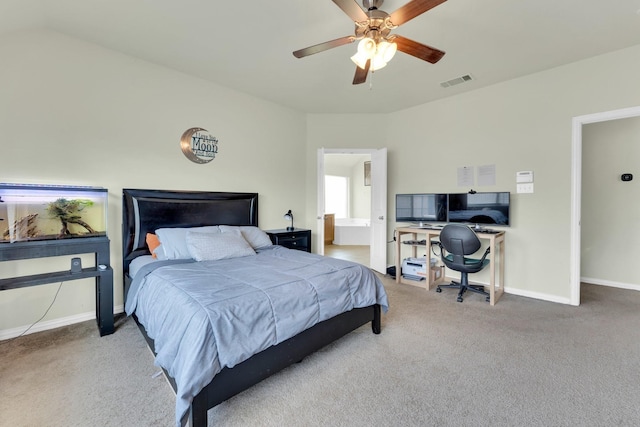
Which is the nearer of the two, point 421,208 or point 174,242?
point 174,242

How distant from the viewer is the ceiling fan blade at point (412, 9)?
1690mm

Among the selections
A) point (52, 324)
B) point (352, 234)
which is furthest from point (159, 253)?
point (352, 234)

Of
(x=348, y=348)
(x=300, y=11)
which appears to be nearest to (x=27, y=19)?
(x=300, y=11)

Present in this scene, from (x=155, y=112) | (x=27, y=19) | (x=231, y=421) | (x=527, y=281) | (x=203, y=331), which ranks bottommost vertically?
(x=231, y=421)

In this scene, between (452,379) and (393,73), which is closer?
(452,379)

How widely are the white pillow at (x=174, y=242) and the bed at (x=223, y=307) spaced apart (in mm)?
87

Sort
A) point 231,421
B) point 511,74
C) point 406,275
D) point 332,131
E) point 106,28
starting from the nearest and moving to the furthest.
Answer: point 231,421 → point 106,28 → point 511,74 → point 406,275 → point 332,131

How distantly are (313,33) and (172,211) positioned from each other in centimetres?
236

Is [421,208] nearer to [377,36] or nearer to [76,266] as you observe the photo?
[377,36]

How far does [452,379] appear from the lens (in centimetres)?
190

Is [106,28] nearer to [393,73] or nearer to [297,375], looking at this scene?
[393,73]

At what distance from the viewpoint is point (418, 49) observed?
2.17 m

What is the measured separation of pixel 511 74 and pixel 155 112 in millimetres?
4147

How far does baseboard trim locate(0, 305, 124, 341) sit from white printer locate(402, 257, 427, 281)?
3.49 m
